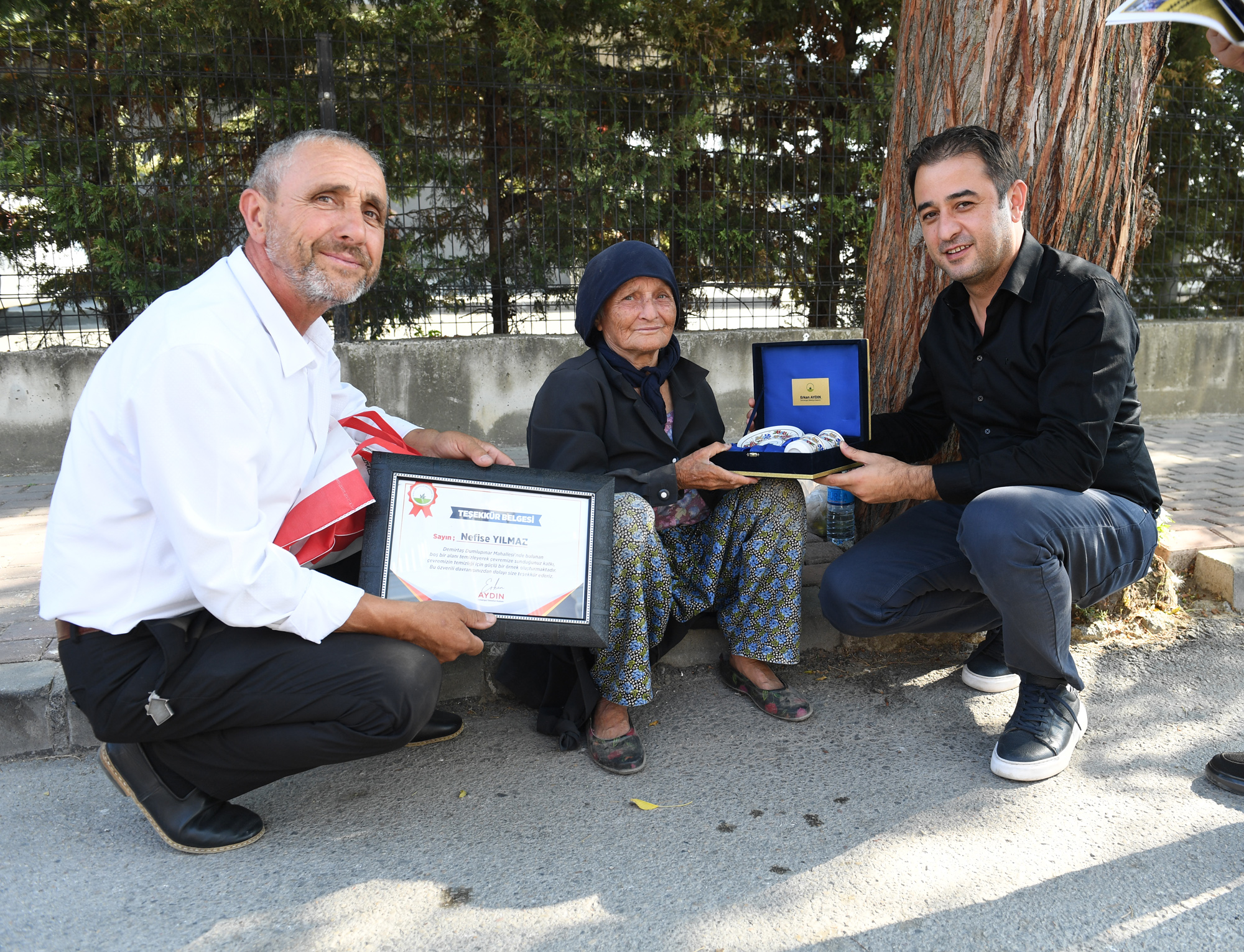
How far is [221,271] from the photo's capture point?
2504mm

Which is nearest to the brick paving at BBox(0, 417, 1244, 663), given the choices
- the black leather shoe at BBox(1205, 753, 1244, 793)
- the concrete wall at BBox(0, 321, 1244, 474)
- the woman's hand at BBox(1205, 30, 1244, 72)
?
the concrete wall at BBox(0, 321, 1244, 474)

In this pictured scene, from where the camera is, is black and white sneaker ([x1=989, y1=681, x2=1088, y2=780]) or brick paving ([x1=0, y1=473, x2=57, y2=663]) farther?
brick paving ([x1=0, y1=473, x2=57, y2=663])

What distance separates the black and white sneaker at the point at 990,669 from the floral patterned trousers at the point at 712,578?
698 mm

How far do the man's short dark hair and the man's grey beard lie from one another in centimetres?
187

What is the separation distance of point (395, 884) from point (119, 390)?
1377 millimetres

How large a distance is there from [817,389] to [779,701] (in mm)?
1099

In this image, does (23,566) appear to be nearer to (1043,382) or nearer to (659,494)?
(659,494)

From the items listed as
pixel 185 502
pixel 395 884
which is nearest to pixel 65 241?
pixel 185 502

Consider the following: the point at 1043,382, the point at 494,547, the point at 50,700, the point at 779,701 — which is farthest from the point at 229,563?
the point at 1043,382

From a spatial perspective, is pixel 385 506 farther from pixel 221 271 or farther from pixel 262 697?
pixel 221 271

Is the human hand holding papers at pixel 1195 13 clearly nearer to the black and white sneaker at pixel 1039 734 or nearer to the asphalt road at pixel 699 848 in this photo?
the black and white sneaker at pixel 1039 734

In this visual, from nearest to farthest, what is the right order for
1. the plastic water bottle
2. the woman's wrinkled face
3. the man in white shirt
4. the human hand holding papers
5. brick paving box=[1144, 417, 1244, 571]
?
the human hand holding papers → the man in white shirt → the woman's wrinkled face → the plastic water bottle → brick paving box=[1144, 417, 1244, 571]

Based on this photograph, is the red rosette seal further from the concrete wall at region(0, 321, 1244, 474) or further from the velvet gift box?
the concrete wall at region(0, 321, 1244, 474)

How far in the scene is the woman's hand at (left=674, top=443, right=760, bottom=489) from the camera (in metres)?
3.00
